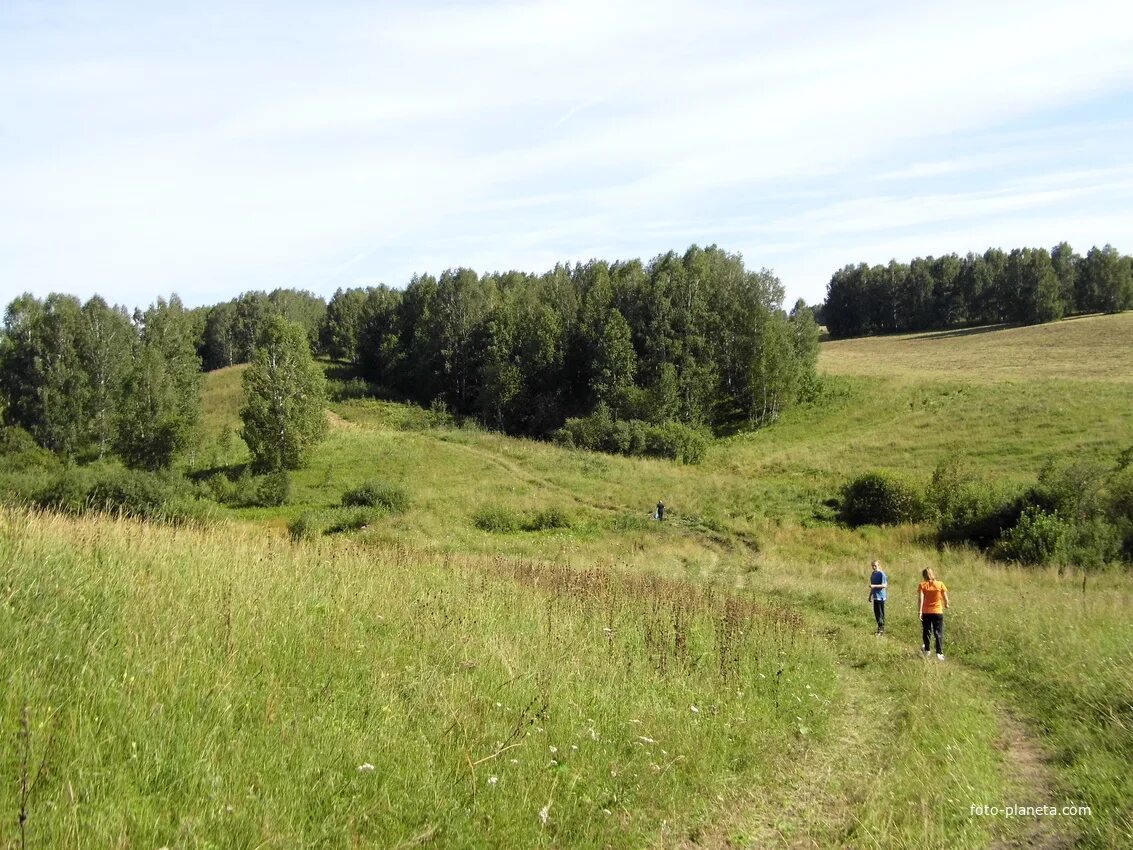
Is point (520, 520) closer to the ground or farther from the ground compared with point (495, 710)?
closer to the ground

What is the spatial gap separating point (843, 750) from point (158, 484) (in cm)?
3941

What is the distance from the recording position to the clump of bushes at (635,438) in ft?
195

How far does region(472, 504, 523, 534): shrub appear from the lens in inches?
1515

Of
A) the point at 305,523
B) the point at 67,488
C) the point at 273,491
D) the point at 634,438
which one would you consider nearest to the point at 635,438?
the point at 634,438

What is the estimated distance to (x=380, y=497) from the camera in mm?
41188

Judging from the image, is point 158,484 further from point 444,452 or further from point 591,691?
point 591,691

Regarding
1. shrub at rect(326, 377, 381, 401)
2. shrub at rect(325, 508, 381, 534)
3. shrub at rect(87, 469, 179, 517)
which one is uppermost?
shrub at rect(326, 377, 381, 401)

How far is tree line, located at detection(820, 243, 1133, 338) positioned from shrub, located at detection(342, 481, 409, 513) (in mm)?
95663

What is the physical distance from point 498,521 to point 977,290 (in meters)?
102

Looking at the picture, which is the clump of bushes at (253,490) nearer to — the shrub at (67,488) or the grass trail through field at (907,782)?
the shrub at (67,488)

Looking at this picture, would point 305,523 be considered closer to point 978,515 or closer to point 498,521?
point 498,521

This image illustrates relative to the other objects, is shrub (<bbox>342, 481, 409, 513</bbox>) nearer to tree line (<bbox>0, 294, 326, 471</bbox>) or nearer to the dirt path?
tree line (<bbox>0, 294, 326, 471</bbox>)

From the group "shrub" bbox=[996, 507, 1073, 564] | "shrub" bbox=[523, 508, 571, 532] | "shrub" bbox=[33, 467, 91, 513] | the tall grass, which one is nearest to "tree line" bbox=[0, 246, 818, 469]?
"shrub" bbox=[33, 467, 91, 513]

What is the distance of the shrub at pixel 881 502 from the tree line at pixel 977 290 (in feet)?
264
